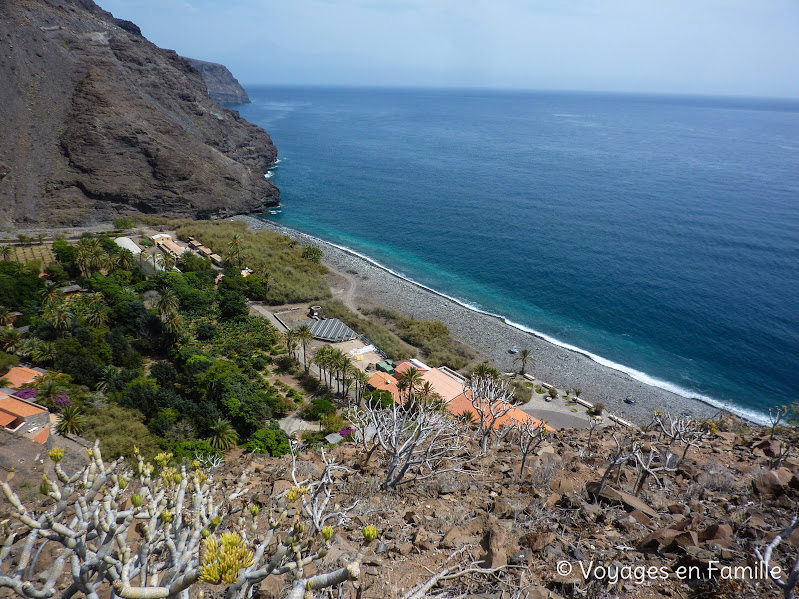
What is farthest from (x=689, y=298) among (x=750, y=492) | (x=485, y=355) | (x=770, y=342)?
(x=750, y=492)

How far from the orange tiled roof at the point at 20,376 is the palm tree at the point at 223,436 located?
42.3 ft

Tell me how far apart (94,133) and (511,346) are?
75.5 m

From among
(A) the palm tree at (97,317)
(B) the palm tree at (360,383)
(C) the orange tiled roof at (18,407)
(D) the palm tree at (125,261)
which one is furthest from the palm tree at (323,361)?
(D) the palm tree at (125,261)

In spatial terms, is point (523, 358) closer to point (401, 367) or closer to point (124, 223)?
point (401, 367)

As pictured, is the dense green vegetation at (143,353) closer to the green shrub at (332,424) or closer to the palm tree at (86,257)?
the palm tree at (86,257)

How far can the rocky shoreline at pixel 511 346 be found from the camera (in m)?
39.6

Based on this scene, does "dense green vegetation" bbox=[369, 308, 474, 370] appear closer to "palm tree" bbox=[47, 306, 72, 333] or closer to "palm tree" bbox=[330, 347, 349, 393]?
"palm tree" bbox=[330, 347, 349, 393]

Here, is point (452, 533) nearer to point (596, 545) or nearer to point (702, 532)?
point (596, 545)

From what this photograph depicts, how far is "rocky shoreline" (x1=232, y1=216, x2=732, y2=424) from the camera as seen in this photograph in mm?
39562

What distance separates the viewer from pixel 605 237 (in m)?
72.4

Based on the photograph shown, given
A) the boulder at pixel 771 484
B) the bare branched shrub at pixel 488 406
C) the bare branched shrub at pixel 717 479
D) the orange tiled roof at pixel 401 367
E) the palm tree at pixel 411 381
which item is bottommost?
the orange tiled roof at pixel 401 367

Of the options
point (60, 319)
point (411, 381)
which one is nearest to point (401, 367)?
point (411, 381)

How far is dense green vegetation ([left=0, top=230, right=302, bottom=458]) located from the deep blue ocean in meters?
29.7

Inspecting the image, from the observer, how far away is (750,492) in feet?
42.7
